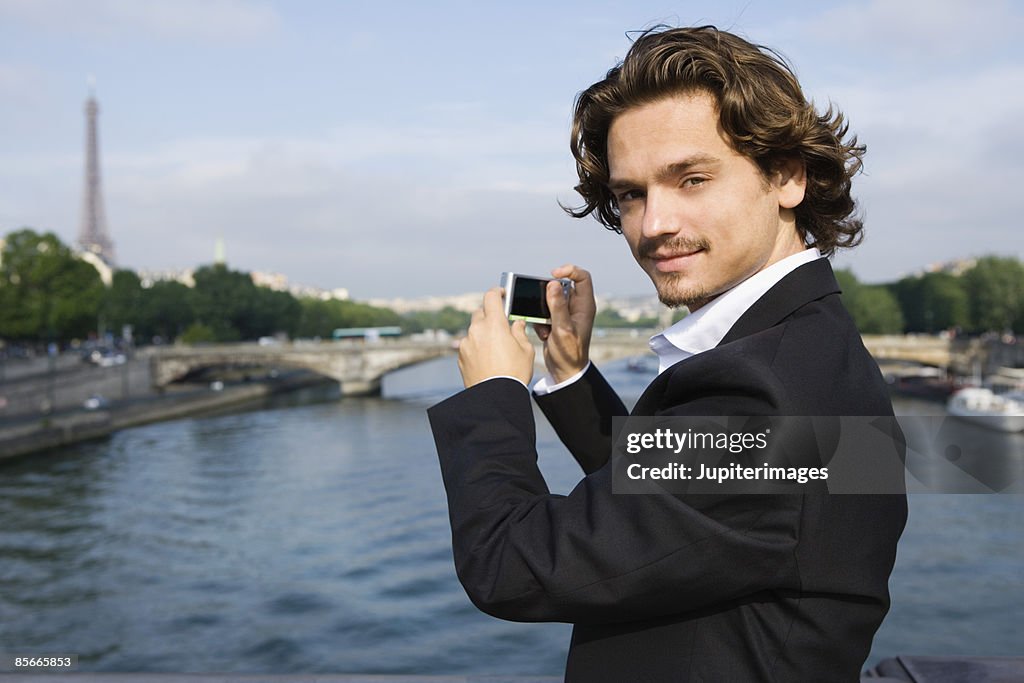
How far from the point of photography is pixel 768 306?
2.49ft

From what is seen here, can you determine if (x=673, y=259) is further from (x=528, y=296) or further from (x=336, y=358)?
(x=336, y=358)

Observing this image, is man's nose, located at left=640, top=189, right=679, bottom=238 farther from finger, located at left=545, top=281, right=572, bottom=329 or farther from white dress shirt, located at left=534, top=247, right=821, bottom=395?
finger, located at left=545, top=281, right=572, bottom=329

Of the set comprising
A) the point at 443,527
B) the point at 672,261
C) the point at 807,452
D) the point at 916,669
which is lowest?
the point at 443,527

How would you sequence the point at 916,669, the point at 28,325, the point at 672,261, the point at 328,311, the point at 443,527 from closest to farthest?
the point at 672,261 < the point at 916,669 < the point at 443,527 < the point at 28,325 < the point at 328,311

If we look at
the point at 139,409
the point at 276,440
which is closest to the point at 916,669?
the point at 276,440

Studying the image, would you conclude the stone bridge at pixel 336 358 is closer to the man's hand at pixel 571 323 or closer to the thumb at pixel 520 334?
the man's hand at pixel 571 323

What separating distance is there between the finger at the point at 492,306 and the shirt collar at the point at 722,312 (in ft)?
0.45

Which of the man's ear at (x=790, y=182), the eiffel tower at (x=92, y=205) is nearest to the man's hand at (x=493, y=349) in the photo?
the man's ear at (x=790, y=182)

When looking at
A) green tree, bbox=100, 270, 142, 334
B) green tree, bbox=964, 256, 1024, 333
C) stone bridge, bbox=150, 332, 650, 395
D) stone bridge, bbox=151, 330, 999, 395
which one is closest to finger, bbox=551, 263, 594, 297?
stone bridge, bbox=151, 330, 999, 395

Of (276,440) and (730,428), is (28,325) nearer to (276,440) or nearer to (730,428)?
(276,440)

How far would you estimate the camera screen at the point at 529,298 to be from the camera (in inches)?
35.7

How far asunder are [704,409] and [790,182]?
236 mm

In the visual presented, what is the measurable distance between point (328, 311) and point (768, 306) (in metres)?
47.3

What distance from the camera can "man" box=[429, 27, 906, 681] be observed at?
67 centimetres
